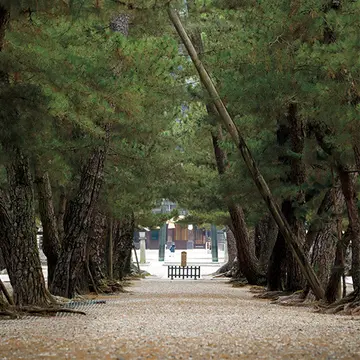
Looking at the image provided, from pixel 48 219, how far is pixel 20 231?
2.79 meters

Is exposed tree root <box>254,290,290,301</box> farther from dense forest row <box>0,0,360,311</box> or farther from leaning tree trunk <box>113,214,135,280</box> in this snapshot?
leaning tree trunk <box>113,214,135,280</box>

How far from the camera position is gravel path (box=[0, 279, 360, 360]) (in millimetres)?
5082

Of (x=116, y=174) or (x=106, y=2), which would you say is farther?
(x=116, y=174)

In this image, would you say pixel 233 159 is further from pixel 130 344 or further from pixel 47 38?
pixel 130 344

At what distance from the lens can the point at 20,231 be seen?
8.77 metres

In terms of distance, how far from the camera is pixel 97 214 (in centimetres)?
1557

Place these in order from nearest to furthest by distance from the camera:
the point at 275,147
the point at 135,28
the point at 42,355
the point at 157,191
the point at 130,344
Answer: the point at 42,355, the point at 130,344, the point at 275,147, the point at 135,28, the point at 157,191

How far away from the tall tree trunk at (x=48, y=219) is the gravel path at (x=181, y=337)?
10.2 feet

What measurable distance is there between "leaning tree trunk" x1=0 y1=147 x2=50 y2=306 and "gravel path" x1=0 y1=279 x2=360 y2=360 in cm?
89

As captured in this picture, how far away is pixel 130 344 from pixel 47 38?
10.9 ft

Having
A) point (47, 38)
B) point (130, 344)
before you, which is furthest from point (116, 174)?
point (130, 344)

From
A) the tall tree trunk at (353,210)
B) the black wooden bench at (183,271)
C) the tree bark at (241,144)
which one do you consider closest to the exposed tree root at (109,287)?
the tree bark at (241,144)

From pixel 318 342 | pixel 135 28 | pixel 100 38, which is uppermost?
pixel 135 28

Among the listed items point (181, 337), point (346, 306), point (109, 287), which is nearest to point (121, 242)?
point (109, 287)
